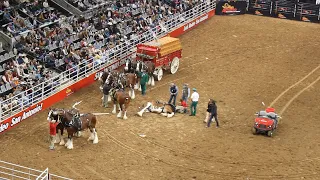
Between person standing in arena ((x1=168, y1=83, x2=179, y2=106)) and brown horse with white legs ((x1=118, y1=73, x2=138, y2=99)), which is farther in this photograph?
brown horse with white legs ((x1=118, y1=73, x2=138, y2=99))

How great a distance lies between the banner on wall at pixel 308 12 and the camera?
4353cm

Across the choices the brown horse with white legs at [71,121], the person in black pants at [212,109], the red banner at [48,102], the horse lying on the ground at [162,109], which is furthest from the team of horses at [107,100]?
the person in black pants at [212,109]

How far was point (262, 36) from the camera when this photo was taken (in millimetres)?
40219

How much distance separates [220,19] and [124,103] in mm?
18355

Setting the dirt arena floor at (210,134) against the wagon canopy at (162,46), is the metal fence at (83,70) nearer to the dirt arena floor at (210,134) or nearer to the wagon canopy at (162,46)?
the dirt arena floor at (210,134)

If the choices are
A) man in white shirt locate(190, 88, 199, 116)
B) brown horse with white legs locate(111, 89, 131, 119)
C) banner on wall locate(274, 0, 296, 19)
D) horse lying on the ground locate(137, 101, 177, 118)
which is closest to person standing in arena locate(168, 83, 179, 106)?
horse lying on the ground locate(137, 101, 177, 118)

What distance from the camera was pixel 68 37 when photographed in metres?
34.3

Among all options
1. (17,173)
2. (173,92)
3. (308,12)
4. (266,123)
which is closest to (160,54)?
(173,92)

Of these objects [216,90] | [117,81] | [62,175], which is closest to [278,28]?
[216,90]

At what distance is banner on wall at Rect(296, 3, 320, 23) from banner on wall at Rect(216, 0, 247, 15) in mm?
3720

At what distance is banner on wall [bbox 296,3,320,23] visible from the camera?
4353 cm

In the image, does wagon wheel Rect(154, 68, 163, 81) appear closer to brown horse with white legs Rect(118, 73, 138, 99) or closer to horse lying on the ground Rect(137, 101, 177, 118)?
brown horse with white legs Rect(118, 73, 138, 99)

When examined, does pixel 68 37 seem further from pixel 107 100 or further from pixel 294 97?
pixel 294 97

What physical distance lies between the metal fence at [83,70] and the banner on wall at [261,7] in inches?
181
